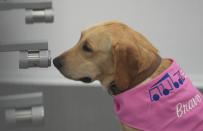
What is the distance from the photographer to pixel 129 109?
889mm

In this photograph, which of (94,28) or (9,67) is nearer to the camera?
(9,67)

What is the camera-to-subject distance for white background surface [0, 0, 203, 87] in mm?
1510

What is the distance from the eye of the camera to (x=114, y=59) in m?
0.86

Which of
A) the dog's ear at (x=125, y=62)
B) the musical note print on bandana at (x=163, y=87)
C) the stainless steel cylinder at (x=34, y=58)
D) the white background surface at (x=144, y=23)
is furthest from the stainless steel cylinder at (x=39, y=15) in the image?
the white background surface at (x=144, y=23)

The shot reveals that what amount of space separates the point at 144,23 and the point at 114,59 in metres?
0.76

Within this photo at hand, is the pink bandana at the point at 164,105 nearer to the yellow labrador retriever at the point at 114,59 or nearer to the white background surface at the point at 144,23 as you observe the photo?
the yellow labrador retriever at the point at 114,59

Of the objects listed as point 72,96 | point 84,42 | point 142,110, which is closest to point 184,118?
point 142,110

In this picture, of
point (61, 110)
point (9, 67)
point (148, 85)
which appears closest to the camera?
point (9, 67)

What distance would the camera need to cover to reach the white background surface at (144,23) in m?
1.51

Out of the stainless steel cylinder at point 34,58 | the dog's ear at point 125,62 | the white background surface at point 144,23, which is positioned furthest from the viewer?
the white background surface at point 144,23

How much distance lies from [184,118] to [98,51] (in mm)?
345

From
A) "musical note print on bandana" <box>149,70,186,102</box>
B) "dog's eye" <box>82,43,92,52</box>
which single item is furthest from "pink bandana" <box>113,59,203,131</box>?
"dog's eye" <box>82,43,92,52</box>

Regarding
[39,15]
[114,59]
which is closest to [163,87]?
[114,59]

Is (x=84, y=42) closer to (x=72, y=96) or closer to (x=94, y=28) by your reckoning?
(x=94, y=28)
